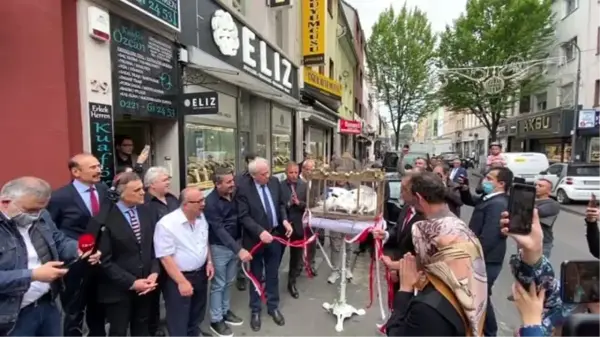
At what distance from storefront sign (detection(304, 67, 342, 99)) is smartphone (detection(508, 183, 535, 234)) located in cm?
1273

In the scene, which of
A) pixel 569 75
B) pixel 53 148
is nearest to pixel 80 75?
pixel 53 148

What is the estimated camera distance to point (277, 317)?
171 inches

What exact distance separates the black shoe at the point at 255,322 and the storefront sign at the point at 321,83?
11136 millimetres

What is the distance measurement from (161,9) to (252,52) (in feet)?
13.3

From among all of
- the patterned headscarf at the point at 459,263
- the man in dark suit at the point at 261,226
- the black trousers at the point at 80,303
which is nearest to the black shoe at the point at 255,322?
the man in dark suit at the point at 261,226

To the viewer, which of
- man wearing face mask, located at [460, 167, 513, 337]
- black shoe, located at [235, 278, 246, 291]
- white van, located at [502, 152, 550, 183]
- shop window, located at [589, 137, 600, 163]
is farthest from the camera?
shop window, located at [589, 137, 600, 163]

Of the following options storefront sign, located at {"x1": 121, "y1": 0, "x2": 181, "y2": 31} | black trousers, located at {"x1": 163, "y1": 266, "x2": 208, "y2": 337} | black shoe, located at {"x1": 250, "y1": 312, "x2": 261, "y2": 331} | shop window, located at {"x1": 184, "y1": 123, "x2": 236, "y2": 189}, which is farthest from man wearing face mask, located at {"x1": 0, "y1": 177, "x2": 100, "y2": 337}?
shop window, located at {"x1": 184, "y1": 123, "x2": 236, "y2": 189}

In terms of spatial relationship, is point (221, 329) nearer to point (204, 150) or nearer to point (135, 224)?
point (135, 224)

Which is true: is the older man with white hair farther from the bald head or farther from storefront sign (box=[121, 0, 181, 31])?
storefront sign (box=[121, 0, 181, 31])

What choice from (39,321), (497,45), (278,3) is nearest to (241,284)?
(39,321)

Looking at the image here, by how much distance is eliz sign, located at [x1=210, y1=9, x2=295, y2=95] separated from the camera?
312 inches

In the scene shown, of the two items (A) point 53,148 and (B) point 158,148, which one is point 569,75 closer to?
Answer: (B) point 158,148

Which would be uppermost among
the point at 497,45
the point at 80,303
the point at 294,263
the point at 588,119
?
the point at 497,45

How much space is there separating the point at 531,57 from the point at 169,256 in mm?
28563
